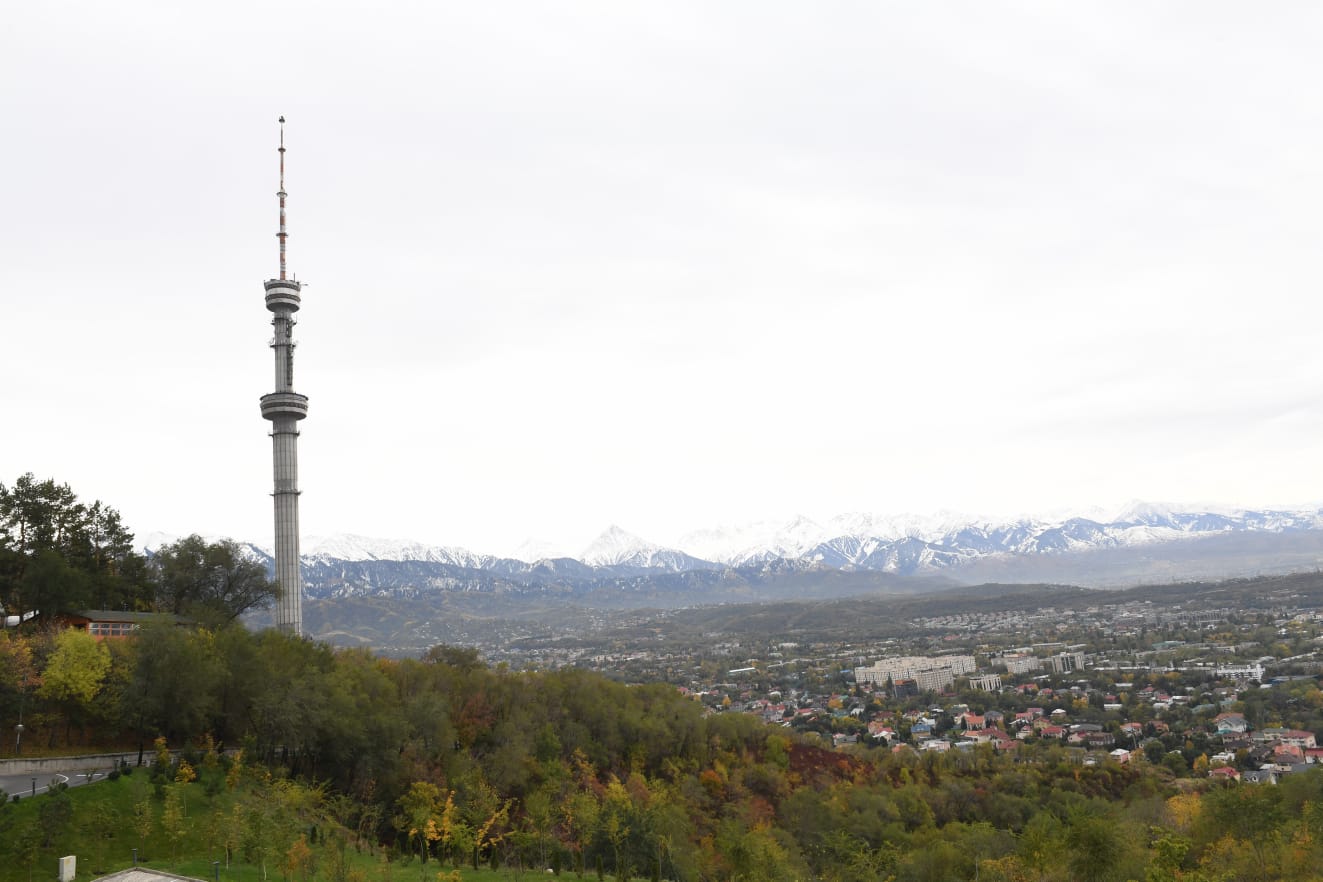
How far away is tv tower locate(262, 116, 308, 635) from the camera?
3654 inches

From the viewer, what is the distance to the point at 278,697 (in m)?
53.1

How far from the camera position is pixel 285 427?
9362cm

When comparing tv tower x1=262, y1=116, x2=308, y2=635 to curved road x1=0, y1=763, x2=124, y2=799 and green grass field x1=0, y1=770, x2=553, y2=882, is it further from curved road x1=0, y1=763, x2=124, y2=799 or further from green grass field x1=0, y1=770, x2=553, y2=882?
green grass field x1=0, y1=770, x2=553, y2=882

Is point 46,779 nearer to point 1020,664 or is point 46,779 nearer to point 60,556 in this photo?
point 60,556

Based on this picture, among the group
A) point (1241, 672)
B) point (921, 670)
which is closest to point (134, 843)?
point (921, 670)

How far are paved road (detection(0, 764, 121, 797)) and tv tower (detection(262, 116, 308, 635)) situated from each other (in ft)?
143

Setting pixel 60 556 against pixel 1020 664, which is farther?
pixel 1020 664

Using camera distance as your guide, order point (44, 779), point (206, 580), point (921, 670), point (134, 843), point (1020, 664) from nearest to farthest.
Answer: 1. point (134, 843)
2. point (44, 779)
3. point (206, 580)
4. point (921, 670)
5. point (1020, 664)

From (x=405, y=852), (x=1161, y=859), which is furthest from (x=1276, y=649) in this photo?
(x=405, y=852)

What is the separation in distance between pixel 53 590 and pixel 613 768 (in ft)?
135

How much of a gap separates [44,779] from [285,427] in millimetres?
51873

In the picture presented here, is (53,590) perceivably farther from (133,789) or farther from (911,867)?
(911,867)

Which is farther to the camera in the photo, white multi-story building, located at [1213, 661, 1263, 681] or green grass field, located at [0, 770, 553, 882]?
white multi-story building, located at [1213, 661, 1263, 681]

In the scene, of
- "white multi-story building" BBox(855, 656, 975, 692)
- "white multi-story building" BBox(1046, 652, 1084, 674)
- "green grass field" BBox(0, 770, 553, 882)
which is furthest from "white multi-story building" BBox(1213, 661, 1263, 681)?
"green grass field" BBox(0, 770, 553, 882)
